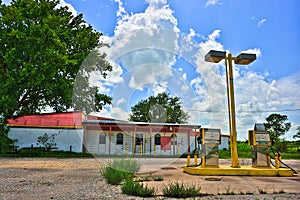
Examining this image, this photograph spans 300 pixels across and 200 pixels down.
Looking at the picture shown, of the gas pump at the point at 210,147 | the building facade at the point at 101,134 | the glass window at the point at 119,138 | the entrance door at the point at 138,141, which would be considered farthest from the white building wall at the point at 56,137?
the gas pump at the point at 210,147

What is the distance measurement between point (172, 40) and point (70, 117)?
17321 millimetres

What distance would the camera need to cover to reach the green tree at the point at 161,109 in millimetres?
47344

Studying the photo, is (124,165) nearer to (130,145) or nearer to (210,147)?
(210,147)

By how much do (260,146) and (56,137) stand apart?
19.6m

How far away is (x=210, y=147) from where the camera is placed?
381 inches

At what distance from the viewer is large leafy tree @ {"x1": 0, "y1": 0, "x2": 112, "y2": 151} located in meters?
18.0

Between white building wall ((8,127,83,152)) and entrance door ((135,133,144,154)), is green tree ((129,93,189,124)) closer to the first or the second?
entrance door ((135,133,144,154))

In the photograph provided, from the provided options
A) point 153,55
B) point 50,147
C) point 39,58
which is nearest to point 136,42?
point 153,55

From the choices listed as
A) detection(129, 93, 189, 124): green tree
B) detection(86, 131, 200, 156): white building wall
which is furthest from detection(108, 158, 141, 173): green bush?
detection(129, 93, 189, 124): green tree

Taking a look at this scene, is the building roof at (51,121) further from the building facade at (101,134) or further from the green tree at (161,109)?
the green tree at (161,109)

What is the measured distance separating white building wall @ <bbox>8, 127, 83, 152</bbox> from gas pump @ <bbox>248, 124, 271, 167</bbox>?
59.5ft

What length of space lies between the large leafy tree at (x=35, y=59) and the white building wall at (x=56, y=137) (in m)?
3.19

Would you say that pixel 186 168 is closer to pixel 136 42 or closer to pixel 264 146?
pixel 264 146

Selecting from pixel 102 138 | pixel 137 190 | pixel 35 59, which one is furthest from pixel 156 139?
pixel 137 190
